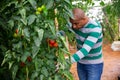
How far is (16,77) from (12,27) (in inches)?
14.7

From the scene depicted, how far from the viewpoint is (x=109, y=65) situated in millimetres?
6836

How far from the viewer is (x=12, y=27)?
2.01m

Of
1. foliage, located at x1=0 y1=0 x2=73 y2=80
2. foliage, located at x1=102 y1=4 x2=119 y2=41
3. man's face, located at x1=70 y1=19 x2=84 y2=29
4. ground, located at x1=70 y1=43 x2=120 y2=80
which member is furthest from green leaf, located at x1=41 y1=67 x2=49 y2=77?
foliage, located at x1=102 y1=4 x2=119 y2=41

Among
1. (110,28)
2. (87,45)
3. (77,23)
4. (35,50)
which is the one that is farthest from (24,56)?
(110,28)

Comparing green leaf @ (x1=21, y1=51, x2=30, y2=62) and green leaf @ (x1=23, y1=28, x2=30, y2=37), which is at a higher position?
green leaf @ (x1=23, y1=28, x2=30, y2=37)

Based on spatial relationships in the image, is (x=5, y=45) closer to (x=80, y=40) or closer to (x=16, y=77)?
(x=16, y=77)

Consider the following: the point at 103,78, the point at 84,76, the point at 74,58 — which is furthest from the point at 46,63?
the point at 103,78

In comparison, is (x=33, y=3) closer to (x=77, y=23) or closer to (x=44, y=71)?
(x=44, y=71)

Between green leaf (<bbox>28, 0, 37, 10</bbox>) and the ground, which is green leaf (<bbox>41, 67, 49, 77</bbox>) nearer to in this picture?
green leaf (<bbox>28, 0, 37, 10</bbox>)

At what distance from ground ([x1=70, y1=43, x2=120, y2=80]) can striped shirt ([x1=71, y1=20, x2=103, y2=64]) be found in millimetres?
2534

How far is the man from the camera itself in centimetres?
293

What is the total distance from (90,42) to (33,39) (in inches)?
44.3

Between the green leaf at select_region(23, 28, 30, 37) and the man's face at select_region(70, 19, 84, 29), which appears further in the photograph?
the man's face at select_region(70, 19, 84, 29)

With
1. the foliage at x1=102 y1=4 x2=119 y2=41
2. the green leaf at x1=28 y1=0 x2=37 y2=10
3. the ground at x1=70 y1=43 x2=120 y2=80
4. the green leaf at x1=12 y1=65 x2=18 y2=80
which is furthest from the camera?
the foliage at x1=102 y1=4 x2=119 y2=41
